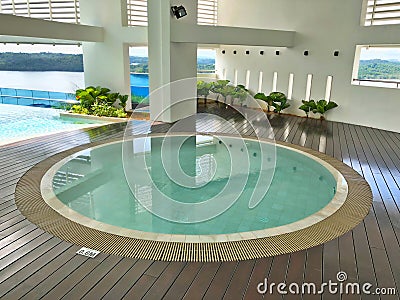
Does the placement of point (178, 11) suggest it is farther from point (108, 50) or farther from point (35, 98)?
point (35, 98)

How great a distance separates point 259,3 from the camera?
12.0 metres

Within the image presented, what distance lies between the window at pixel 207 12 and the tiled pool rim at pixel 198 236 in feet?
33.2

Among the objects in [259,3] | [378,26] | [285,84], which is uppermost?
[259,3]

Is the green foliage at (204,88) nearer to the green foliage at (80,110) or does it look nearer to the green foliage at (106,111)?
the green foliage at (106,111)

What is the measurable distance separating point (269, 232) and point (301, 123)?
23.2 ft

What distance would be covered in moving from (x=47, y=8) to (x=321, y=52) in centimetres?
950

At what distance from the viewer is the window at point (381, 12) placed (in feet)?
30.3

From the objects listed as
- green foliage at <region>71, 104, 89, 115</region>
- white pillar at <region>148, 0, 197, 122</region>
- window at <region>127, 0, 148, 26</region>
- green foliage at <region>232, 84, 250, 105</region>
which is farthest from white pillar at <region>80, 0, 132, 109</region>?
green foliage at <region>232, 84, 250, 105</region>

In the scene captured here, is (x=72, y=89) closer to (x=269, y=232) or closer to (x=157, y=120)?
(x=157, y=120)

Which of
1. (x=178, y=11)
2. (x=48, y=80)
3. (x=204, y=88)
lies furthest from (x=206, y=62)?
(x=48, y=80)

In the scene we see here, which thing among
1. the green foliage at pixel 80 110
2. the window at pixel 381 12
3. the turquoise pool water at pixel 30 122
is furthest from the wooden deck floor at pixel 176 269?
the window at pixel 381 12

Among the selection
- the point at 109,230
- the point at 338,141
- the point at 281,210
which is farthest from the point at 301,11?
the point at 109,230

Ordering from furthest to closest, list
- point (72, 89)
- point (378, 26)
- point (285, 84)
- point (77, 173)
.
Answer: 1. point (72, 89)
2. point (285, 84)
3. point (378, 26)
4. point (77, 173)

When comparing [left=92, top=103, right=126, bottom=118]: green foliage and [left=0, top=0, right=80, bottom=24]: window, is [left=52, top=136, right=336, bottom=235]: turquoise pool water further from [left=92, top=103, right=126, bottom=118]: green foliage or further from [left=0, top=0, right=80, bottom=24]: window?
[left=0, top=0, right=80, bottom=24]: window
